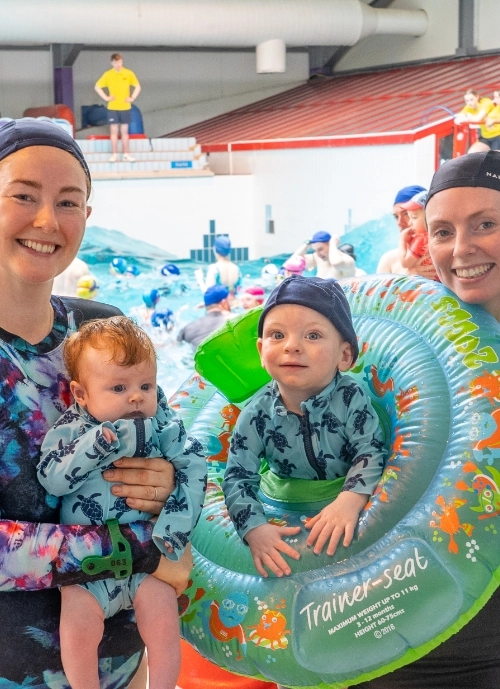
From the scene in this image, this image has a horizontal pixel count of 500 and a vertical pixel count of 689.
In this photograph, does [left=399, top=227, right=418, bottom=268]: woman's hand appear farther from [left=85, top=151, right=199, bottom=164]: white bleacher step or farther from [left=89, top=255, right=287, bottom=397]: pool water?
[left=85, top=151, right=199, bottom=164]: white bleacher step

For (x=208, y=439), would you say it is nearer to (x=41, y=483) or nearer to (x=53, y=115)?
(x=41, y=483)

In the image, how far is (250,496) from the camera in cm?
187

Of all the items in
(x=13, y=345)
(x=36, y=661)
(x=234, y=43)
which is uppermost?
(x=234, y=43)

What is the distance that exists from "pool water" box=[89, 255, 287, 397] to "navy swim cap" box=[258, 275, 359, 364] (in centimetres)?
602

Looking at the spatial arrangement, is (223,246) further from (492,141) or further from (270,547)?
(270,547)

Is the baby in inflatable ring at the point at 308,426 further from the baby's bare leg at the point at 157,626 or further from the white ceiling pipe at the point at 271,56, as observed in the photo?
the white ceiling pipe at the point at 271,56

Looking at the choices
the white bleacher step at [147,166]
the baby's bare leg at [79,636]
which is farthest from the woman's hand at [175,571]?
the white bleacher step at [147,166]

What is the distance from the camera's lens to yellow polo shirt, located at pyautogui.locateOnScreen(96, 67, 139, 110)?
1177 cm

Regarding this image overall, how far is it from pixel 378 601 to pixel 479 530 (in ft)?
0.76

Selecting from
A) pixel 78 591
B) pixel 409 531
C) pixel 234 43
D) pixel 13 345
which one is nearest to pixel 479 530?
pixel 409 531

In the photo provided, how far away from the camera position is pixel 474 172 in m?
1.79

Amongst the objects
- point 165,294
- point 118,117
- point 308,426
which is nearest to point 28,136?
point 308,426

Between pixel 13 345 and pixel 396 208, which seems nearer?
pixel 13 345

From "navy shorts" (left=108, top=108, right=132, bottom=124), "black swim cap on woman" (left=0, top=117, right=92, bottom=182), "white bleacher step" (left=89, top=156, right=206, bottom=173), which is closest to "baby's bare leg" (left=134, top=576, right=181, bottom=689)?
"black swim cap on woman" (left=0, top=117, right=92, bottom=182)
